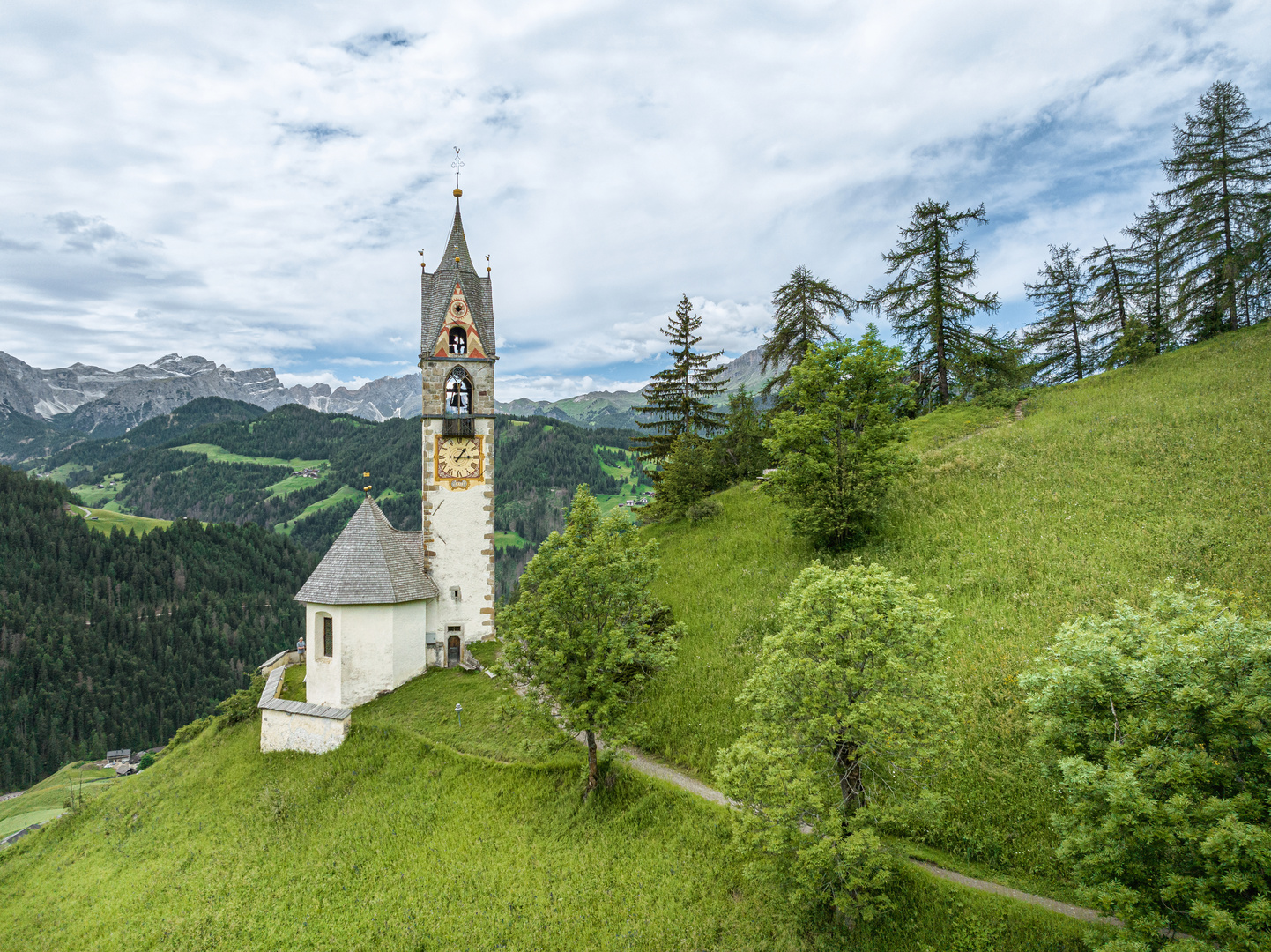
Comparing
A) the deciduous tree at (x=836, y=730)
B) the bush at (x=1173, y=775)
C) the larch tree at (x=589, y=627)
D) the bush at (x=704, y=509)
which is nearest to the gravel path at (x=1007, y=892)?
the deciduous tree at (x=836, y=730)

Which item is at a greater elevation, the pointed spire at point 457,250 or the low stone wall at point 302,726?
the pointed spire at point 457,250

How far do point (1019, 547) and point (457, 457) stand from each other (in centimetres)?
2558

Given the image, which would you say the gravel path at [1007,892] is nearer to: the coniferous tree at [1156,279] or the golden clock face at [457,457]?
the golden clock face at [457,457]

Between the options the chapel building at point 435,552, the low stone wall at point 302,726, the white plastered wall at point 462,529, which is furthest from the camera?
the white plastered wall at point 462,529

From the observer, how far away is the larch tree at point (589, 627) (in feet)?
57.3

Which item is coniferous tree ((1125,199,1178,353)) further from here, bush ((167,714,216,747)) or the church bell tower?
bush ((167,714,216,747))

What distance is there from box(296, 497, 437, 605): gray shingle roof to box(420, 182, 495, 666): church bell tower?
5.37ft

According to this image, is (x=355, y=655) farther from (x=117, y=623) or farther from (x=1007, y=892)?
(x=117, y=623)

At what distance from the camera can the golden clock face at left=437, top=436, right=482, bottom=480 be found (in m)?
30.3

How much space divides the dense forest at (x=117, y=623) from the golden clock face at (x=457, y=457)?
9946 cm

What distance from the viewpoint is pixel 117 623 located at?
119688 millimetres


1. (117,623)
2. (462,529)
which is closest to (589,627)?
(462,529)

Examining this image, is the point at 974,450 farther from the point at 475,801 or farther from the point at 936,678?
the point at 475,801

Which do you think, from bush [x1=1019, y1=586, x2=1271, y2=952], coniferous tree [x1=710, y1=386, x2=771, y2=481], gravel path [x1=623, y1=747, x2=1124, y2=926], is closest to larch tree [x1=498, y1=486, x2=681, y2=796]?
gravel path [x1=623, y1=747, x2=1124, y2=926]
